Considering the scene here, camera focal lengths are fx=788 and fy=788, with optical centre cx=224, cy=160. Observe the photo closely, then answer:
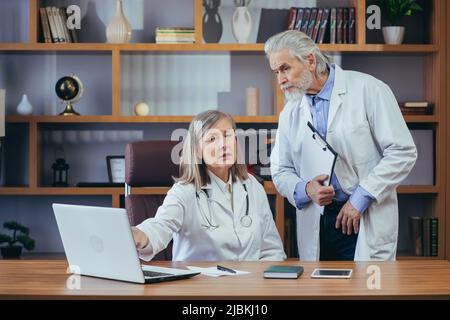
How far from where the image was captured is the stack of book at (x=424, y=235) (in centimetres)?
462

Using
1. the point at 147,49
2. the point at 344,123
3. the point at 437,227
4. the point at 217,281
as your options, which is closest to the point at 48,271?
the point at 217,281

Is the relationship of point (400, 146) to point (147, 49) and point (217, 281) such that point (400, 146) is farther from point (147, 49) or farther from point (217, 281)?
point (147, 49)

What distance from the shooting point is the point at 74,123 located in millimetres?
4777

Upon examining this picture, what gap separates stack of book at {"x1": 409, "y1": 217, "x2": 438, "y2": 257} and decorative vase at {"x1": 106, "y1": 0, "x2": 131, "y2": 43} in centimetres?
202

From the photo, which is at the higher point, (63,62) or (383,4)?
(383,4)

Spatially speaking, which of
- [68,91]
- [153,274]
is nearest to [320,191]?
[153,274]

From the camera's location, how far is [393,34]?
182 inches

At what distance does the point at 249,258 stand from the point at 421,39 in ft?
8.56

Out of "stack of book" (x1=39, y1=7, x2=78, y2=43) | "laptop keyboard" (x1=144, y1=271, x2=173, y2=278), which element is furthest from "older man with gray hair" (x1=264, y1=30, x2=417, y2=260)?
A: "stack of book" (x1=39, y1=7, x2=78, y2=43)

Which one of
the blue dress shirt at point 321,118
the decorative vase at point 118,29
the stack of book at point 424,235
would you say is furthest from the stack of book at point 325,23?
the blue dress shirt at point 321,118

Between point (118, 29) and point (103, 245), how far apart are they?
265 cm

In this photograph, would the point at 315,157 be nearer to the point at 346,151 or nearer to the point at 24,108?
the point at 346,151

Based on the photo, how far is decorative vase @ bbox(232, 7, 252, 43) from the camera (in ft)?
15.1

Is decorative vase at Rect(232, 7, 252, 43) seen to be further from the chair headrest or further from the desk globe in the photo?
the chair headrest
